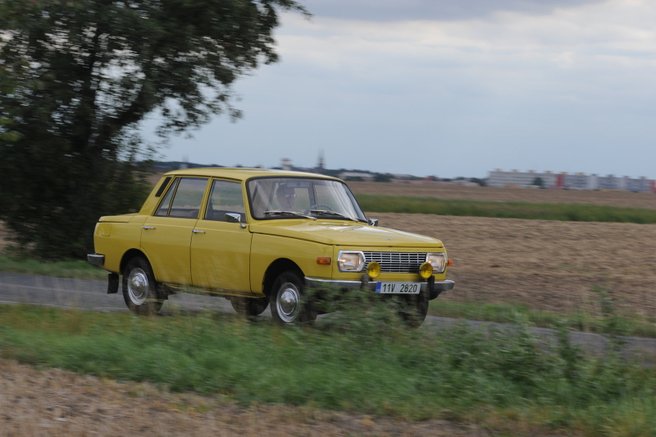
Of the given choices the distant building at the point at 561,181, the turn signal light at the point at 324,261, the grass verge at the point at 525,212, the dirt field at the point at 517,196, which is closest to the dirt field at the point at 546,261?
the turn signal light at the point at 324,261

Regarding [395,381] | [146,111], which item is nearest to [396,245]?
[395,381]

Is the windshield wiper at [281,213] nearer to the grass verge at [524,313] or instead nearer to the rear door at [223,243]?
the rear door at [223,243]

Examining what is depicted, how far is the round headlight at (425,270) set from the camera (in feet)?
37.2

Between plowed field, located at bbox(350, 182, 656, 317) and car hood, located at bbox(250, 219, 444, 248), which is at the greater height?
car hood, located at bbox(250, 219, 444, 248)

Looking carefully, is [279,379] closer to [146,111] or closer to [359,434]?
[359,434]

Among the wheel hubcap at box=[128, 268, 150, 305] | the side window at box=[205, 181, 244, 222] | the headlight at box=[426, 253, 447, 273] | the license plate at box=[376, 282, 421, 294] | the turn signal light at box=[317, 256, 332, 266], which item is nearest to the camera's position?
the turn signal light at box=[317, 256, 332, 266]

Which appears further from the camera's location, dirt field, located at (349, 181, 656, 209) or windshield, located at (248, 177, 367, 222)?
dirt field, located at (349, 181, 656, 209)

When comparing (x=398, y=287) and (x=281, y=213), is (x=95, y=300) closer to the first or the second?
(x=281, y=213)

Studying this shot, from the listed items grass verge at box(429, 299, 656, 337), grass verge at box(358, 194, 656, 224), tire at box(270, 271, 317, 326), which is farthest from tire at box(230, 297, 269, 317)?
grass verge at box(358, 194, 656, 224)

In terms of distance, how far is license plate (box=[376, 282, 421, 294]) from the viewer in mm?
10984

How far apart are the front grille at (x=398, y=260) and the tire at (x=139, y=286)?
112 inches

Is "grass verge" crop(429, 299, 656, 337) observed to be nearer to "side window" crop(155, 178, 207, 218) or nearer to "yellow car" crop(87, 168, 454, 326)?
"yellow car" crop(87, 168, 454, 326)

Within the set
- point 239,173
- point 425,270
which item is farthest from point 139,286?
point 425,270

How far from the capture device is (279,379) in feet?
26.0
